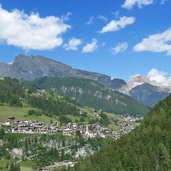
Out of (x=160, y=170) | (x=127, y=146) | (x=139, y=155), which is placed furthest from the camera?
(x=127, y=146)

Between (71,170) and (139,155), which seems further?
(71,170)

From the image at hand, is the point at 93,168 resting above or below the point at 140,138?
below

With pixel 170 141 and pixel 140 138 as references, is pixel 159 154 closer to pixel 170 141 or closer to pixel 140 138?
pixel 170 141

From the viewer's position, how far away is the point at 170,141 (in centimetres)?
18025

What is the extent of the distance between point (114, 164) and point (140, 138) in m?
20.1

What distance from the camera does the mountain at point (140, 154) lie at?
171 meters

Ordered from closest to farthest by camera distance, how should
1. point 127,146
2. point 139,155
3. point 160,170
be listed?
point 160,170
point 139,155
point 127,146

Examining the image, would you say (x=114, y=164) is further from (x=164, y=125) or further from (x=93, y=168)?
(x=164, y=125)

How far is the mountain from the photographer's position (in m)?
171

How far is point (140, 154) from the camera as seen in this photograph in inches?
7067

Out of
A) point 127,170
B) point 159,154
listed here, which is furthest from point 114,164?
point 159,154

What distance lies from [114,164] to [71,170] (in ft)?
87.4

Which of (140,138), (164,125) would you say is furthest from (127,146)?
(164,125)

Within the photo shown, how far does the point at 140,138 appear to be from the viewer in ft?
636
